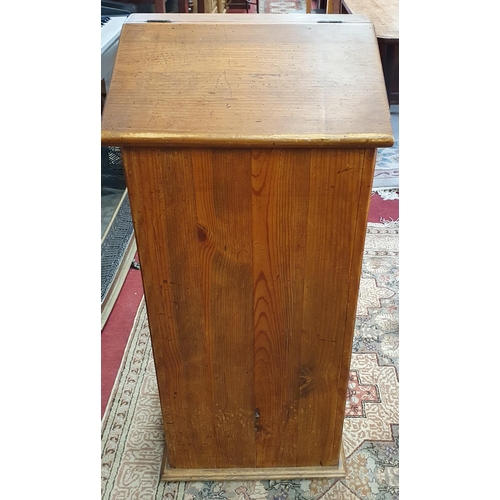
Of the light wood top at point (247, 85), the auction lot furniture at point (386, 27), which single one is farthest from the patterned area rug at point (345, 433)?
the auction lot furniture at point (386, 27)

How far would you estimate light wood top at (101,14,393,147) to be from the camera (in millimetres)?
989

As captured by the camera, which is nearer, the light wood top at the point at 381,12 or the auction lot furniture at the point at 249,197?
the auction lot furniture at the point at 249,197

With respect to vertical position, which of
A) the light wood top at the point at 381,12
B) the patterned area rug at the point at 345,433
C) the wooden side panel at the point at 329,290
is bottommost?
the patterned area rug at the point at 345,433

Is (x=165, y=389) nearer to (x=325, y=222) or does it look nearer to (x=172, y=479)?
(x=172, y=479)

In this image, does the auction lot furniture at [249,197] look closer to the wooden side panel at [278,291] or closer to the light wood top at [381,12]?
the wooden side panel at [278,291]

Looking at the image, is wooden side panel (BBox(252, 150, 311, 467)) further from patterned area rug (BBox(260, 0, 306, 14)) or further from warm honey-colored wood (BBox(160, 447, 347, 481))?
patterned area rug (BBox(260, 0, 306, 14))

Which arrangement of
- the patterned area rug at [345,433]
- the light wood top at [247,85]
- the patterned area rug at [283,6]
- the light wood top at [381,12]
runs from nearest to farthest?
the light wood top at [247,85], the patterned area rug at [345,433], the light wood top at [381,12], the patterned area rug at [283,6]

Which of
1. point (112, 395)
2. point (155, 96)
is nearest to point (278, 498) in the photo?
point (112, 395)

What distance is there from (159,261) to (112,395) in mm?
831

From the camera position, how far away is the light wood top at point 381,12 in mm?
3055

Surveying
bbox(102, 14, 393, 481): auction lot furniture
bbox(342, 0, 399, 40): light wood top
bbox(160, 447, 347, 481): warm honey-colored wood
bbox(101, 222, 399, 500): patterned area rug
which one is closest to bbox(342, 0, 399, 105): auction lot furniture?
bbox(342, 0, 399, 40): light wood top

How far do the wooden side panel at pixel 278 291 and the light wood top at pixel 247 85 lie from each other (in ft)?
0.23

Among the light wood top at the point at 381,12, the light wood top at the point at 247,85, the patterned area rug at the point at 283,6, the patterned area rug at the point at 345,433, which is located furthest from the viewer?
the patterned area rug at the point at 283,6

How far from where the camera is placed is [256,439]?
1.47 metres
